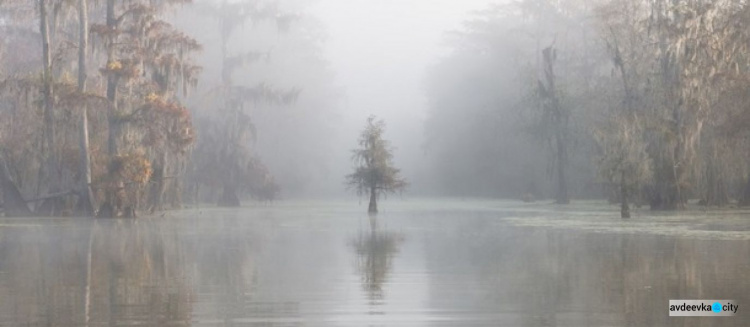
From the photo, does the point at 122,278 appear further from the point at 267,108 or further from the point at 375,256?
the point at 267,108

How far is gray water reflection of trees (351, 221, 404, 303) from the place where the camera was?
11.1m

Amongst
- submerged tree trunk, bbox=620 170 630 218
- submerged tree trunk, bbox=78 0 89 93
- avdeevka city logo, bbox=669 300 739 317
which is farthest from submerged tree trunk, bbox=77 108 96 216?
avdeevka city logo, bbox=669 300 739 317

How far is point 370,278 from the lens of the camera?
1215 centimetres

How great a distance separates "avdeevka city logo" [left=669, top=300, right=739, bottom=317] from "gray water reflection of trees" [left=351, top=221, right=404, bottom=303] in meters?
3.02

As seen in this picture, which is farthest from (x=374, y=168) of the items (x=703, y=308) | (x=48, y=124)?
(x=703, y=308)

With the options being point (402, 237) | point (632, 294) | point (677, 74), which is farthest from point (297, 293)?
point (677, 74)

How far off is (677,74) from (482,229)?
17917 mm

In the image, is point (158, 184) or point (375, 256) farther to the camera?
point (158, 184)

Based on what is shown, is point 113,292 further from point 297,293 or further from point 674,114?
point 674,114

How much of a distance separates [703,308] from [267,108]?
62.9 metres

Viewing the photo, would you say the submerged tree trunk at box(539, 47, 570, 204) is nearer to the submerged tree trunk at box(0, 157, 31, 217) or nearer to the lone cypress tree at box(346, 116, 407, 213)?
the lone cypress tree at box(346, 116, 407, 213)

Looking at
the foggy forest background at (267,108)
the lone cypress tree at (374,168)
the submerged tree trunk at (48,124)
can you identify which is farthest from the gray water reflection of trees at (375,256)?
the submerged tree trunk at (48,124)

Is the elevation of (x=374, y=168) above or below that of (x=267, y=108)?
below

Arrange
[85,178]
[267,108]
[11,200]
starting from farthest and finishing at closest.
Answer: [267,108]
[11,200]
[85,178]
